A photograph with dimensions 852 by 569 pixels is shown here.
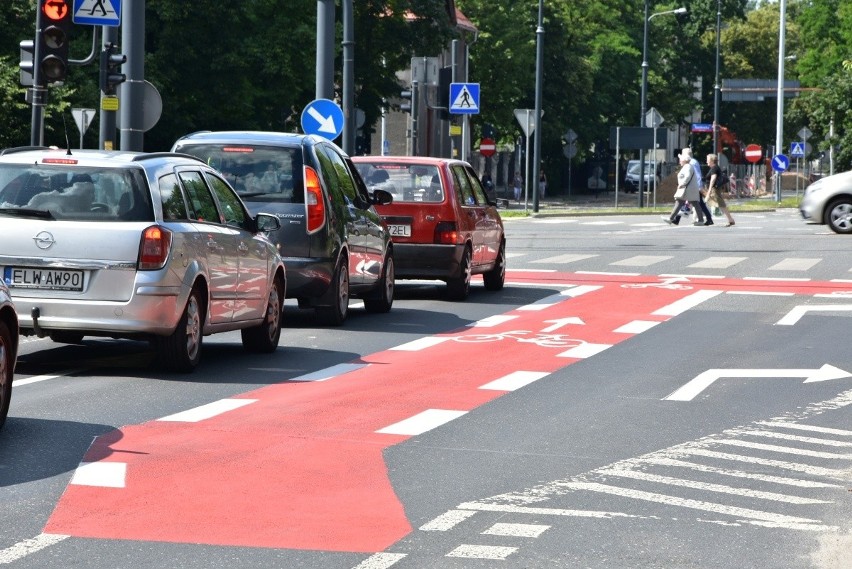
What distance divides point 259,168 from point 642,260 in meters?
13.6

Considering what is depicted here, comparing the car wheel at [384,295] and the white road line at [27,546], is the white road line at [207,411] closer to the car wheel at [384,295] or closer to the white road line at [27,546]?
the white road line at [27,546]

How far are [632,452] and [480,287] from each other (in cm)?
1404

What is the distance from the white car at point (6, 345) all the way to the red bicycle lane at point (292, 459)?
54cm

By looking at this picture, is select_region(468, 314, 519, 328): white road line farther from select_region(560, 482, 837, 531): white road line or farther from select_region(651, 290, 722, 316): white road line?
select_region(560, 482, 837, 531): white road line

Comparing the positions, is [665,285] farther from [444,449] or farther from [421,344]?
[444,449]

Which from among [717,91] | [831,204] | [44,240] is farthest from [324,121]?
[717,91]

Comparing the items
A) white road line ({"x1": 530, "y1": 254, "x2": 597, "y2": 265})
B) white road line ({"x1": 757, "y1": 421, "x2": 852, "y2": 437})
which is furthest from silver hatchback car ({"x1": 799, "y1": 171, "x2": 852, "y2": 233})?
white road line ({"x1": 757, "y1": 421, "x2": 852, "y2": 437})

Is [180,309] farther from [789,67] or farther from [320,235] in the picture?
[789,67]

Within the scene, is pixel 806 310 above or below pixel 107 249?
below

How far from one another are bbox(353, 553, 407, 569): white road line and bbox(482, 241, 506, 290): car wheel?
15856 mm

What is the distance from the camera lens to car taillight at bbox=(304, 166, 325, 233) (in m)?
16.0

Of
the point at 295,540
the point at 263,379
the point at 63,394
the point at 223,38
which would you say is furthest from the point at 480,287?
the point at 223,38

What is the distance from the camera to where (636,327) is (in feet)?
56.9

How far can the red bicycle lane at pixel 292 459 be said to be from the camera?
7.00 m
